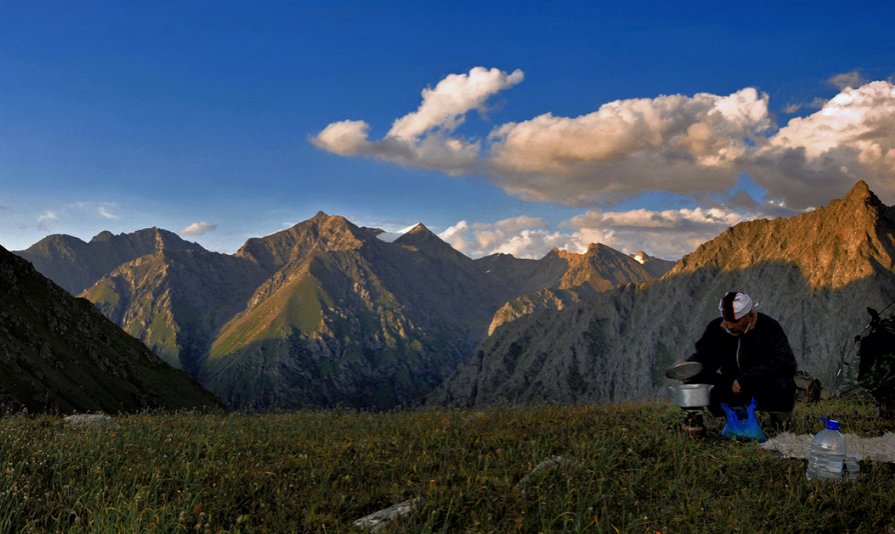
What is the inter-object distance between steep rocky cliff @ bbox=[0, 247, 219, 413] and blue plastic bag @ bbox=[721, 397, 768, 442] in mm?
51908

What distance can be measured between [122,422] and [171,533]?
8.02m

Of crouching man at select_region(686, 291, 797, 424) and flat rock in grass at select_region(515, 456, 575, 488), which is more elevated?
crouching man at select_region(686, 291, 797, 424)

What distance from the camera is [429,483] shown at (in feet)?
22.8

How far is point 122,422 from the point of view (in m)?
12.5

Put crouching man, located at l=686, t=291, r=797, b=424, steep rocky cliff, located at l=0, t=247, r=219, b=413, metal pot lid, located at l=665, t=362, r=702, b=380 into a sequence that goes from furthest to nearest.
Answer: steep rocky cliff, located at l=0, t=247, r=219, b=413 → crouching man, located at l=686, t=291, r=797, b=424 → metal pot lid, located at l=665, t=362, r=702, b=380

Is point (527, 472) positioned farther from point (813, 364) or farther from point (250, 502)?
point (813, 364)

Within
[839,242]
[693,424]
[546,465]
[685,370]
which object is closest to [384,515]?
[546,465]

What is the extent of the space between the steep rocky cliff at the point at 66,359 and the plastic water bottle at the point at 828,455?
53495 mm

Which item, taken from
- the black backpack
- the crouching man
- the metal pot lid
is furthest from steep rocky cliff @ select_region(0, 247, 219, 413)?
the black backpack

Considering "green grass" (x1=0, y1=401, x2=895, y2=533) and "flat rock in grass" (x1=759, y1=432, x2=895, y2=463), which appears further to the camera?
"flat rock in grass" (x1=759, y1=432, x2=895, y2=463)

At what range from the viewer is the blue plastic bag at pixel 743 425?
31.6 ft

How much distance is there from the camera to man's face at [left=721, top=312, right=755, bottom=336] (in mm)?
10250

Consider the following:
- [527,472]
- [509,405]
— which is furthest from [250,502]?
[509,405]

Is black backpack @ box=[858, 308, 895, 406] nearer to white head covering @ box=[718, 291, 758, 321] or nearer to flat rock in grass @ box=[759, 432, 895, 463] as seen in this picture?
flat rock in grass @ box=[759, 432, 895, 463]
